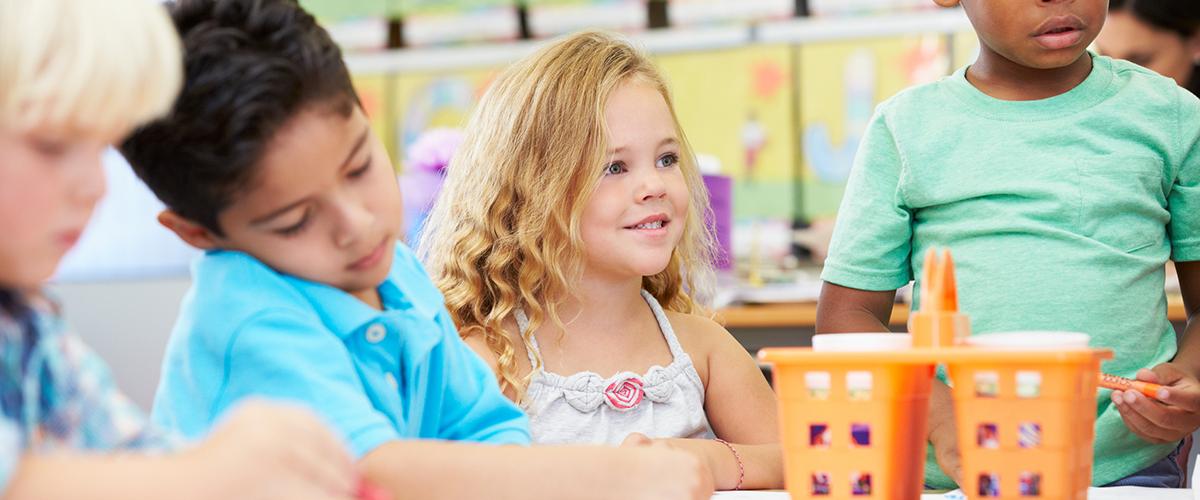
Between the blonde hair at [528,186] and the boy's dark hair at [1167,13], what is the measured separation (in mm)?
1693

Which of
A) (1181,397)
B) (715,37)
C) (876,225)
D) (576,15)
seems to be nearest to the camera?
(1181,397)

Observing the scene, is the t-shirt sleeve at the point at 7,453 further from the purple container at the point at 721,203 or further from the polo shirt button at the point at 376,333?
the purple container at the point at 721,203

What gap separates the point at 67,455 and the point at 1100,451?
106cm

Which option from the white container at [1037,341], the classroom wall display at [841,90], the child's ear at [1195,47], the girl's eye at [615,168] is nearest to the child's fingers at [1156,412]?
the white container at [1037,341]

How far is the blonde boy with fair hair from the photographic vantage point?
49 centimetres

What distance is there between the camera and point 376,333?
869 mm

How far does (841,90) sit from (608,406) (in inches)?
93.0

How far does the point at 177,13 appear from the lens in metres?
0.79

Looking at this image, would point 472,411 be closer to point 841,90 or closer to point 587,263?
point 587,263

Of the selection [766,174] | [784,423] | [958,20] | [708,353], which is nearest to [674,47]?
[766,174]

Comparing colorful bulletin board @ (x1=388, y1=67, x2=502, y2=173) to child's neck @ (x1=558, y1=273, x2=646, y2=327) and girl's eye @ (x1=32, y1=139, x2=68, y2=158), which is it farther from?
girl's eye @ (x1=32, y1=139, x2=68, y2=158)

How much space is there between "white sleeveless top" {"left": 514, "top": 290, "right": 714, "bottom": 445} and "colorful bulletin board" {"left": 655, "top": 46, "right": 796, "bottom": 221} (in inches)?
89.6

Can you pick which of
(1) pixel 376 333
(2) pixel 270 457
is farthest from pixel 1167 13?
(2) pixel 270 457

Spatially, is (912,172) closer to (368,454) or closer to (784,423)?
(784,423)
